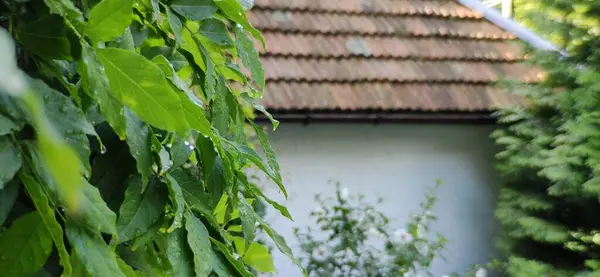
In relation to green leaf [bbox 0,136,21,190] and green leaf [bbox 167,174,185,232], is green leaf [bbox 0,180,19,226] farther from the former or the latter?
green leaf [bbox 167,174,185,232]

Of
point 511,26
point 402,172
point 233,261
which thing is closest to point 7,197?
point 233,261

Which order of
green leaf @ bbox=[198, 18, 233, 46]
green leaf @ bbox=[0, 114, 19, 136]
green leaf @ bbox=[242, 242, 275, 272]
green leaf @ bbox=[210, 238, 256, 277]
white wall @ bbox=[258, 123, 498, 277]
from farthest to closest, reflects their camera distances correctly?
1. white wall @ bbox=[258, 123, 498, 277]
2. green leaf @ bbox=[242, 242, 275, 272]
3. green leaf @ bbox=[198, 18, 233, 46]
4. green leaf @ bbox=[210, 238, 256, 277]
5. green leaf @ bbox=[0, 114, 19, 136]

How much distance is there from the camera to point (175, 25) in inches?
29.8

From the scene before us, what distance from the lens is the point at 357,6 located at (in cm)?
481

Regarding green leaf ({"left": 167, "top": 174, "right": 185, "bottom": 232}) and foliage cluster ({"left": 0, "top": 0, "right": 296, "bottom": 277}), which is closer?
foliage cluster ({"left": 0, "top": 0, "right": 296, "bottom": 277})

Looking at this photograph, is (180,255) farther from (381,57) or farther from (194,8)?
(381,57)

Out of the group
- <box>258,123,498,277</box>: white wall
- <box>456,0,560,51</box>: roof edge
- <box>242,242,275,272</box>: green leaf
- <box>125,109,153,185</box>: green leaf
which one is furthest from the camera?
<box>456,0,560,51</box>: roof edge

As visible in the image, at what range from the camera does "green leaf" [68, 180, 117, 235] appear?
49 cm

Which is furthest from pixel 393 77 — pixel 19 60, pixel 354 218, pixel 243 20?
pixel 19 60

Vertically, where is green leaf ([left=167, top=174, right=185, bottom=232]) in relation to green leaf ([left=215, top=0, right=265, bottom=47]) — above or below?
below

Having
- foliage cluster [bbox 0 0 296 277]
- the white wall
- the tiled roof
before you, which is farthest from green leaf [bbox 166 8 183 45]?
the white wall

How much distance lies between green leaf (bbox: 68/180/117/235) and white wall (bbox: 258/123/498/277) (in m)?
3.72

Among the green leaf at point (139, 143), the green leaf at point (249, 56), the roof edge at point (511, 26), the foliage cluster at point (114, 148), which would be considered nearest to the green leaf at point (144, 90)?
the foliage cluster at point (114, 148)

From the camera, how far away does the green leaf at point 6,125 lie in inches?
18.7
